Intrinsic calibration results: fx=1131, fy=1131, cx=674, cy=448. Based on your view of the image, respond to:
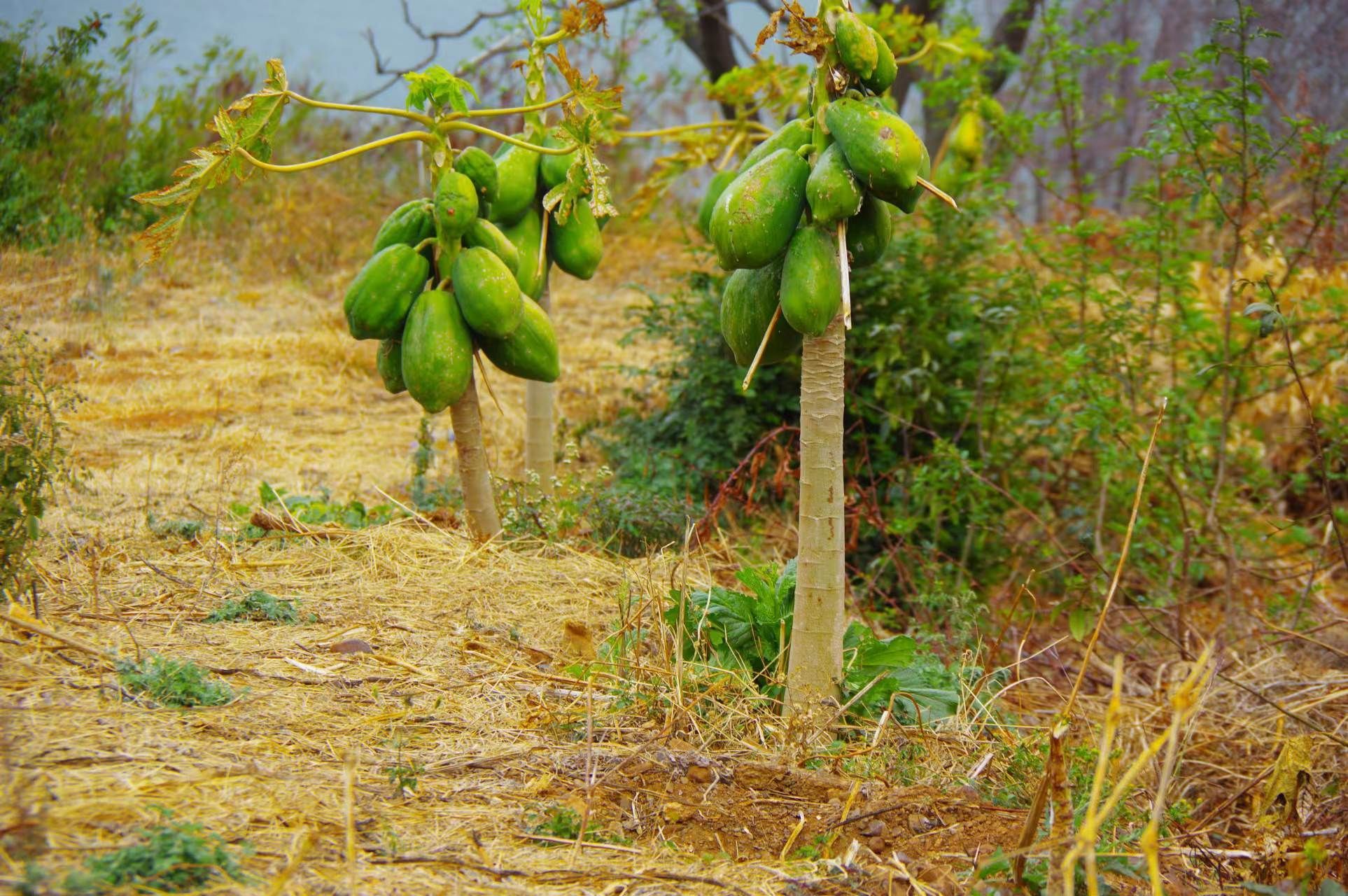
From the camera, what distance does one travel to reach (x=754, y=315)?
2260 mm

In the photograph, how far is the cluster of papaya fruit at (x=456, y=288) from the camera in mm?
2820

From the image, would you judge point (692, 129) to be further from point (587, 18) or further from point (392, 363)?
point (392, 363)

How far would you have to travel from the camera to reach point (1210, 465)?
4566mm

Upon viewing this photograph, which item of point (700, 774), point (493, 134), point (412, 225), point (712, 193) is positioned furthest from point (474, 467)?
point (700, 774)

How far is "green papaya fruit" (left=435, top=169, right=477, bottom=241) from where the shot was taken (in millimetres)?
2785

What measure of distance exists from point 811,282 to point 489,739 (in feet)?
3.46

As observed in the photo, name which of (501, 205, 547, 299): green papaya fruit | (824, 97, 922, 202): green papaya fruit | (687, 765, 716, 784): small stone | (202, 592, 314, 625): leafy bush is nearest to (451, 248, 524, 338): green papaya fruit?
(501, 205, 547, 299): green papaya fruit

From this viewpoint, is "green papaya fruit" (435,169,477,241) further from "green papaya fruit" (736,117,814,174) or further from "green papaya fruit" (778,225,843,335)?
"green papaya fruit" (778,225,843,335)

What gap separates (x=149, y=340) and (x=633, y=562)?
13.0 ft

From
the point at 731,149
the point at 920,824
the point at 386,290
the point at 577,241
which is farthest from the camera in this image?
the point at 731,149

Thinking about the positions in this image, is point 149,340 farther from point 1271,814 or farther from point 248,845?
point 1271,814

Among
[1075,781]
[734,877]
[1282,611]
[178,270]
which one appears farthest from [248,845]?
[178,270]

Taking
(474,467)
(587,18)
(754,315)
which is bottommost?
(474,467)

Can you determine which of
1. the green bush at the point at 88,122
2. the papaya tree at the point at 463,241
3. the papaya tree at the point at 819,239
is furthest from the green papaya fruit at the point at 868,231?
the green bush at the point at 88,122
